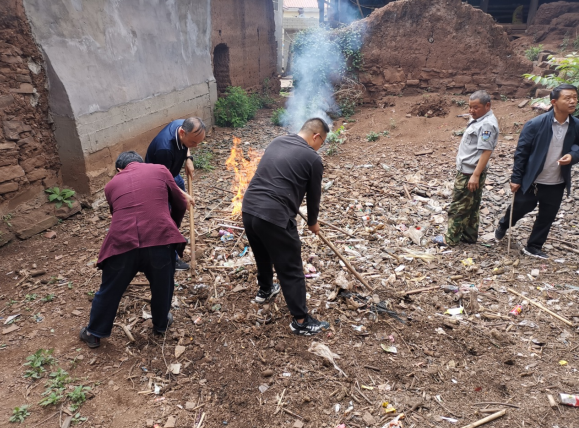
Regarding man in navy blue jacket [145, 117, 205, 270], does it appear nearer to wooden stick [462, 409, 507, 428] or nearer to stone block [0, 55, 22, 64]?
stone block [0, 55, 22, 64]

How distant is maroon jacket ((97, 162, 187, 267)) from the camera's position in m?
3.14

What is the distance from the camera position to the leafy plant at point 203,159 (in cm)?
846

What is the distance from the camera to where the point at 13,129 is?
529 cm

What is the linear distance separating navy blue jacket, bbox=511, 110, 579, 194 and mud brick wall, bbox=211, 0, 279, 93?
31.9 feet

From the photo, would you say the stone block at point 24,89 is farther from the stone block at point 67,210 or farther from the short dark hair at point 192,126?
the short dark hair at point 192,126

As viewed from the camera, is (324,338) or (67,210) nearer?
(324,338)

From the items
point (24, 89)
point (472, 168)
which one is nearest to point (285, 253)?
point (472, 168)

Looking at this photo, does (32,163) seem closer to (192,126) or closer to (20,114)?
(20,114)

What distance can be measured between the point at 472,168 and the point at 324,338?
284 cm

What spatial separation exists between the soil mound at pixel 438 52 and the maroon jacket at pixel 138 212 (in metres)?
11.5

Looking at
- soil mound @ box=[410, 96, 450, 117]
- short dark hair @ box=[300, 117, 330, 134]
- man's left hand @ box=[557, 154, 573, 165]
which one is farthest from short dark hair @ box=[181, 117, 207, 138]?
soil mound @ box=[410, 96, 450, 117]

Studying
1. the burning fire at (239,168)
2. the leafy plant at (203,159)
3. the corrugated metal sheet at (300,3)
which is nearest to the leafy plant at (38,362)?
the burning fire at (239,168)

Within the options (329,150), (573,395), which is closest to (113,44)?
(329,150)

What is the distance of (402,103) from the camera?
1253cm
